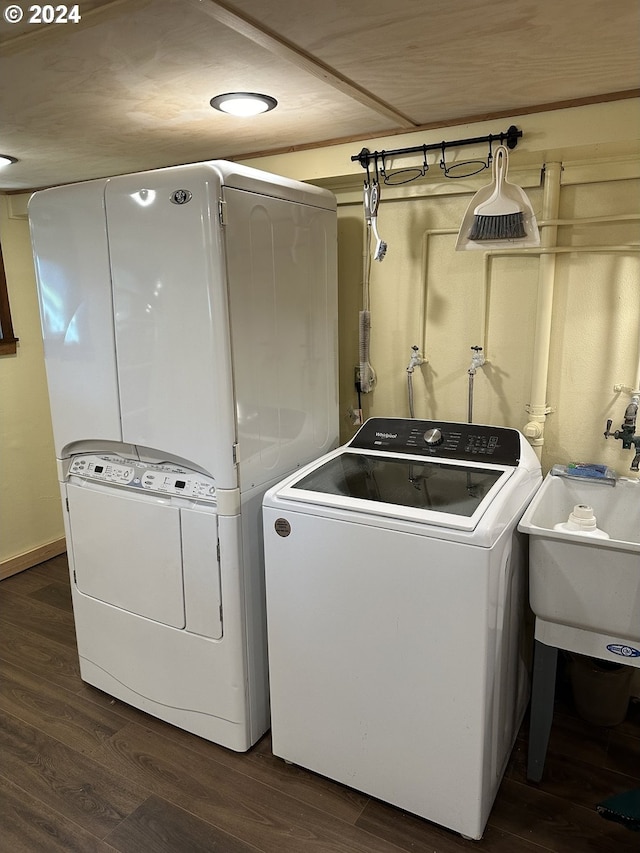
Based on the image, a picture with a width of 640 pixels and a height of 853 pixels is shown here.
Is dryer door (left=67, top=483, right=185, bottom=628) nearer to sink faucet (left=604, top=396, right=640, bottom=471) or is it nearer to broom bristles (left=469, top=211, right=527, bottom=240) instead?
broom bristles (left=469, top=211, right=527, bottom=240)

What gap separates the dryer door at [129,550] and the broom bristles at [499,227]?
1325 mm

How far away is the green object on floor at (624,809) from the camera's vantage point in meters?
Result: 1.63

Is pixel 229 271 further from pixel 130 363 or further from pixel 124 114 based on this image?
pixel 124 114

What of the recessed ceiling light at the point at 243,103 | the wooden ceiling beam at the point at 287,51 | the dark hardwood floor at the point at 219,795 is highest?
the recessed ceiling light at the point at 243,103

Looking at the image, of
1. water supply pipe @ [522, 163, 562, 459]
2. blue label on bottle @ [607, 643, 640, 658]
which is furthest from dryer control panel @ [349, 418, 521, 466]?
blue label on bottle @ [607, 643, 640, 658]

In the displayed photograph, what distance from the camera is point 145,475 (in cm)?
202

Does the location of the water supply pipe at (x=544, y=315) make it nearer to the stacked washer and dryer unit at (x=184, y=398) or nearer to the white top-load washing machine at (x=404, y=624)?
the white top-load washing machine at (x=404, y=624)

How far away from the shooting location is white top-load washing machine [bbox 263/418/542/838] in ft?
5.17

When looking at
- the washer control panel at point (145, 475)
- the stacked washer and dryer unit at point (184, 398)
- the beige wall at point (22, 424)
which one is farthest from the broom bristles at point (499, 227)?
the beige wall at point (22, 424)

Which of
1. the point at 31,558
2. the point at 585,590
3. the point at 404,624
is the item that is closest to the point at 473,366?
the point at 585,590

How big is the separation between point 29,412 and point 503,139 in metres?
2.80

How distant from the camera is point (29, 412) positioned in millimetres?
3391

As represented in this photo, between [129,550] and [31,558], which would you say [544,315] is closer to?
[129,550]

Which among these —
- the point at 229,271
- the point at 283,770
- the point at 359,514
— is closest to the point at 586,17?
the point at 229,271
